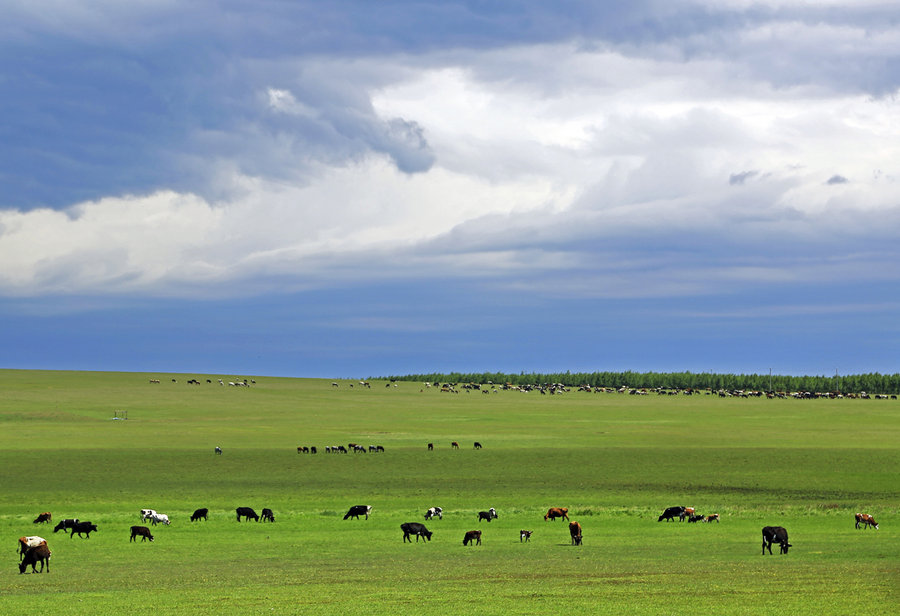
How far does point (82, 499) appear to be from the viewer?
47.4m

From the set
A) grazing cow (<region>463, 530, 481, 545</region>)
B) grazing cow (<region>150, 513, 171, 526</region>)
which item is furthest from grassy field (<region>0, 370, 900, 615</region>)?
grazing cow (<region>150, 513, 171, 526</region>)

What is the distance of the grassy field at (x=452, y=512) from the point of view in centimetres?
2177

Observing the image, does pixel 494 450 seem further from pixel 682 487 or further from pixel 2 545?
pixel 2 545

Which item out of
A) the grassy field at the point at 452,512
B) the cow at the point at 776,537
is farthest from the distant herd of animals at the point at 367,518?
the grassy field at the point at 452,512

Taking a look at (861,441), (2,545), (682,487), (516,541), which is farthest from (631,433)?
(2,545)

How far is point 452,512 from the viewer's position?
4238cm

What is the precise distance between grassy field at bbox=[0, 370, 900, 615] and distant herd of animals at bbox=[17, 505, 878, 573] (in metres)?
0.46

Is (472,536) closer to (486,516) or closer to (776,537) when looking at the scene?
(486,516)

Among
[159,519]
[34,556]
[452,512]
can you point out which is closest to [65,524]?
[159,519]

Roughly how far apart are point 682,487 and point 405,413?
78.6m

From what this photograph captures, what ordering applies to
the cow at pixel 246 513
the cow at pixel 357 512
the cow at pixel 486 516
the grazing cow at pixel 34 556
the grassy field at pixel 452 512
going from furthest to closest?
the cow at pixel 357 512 → the cow at pixel 246 513 → the cow at pixel 486 516 → the grazing cow at pixel 34 556 → the grassy field at pixel 452 512

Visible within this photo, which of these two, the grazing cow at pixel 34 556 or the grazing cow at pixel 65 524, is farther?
the grazing cow at pixel 65 524

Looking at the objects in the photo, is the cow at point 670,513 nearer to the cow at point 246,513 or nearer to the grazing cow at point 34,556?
the cow at point 246,513

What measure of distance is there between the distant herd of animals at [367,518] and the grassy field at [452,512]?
46 centimetres
